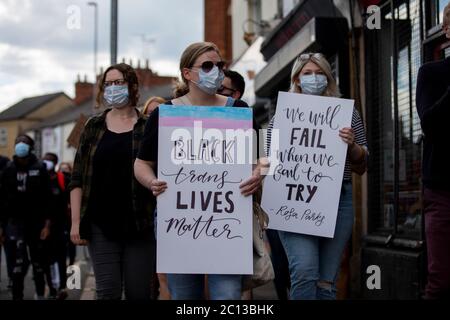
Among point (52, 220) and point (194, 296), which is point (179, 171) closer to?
point (194, 296)

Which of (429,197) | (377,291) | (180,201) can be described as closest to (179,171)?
(180,201)

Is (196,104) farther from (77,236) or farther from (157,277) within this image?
(157,277)

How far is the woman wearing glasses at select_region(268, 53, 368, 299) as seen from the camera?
5.59 m

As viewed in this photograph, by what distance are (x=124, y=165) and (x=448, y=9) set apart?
2.03m

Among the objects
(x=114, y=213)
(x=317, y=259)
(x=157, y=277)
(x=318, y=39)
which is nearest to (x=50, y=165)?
(x=318, y=39)

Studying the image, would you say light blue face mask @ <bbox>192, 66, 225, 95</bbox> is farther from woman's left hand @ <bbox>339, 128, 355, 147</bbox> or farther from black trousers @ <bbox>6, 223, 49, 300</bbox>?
black trousers @ <bbox>6, 223, 49, 300</bbox>

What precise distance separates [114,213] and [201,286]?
0.94m

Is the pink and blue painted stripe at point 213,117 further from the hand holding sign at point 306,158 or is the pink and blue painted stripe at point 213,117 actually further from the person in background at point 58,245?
the person in background at point 58,245

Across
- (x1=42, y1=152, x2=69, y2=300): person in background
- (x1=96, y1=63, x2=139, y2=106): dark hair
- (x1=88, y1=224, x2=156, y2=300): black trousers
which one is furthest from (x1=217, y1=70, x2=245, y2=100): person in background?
(x1=42, y1=152, x2=69, y2=300): person in background

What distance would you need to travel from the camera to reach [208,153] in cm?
457

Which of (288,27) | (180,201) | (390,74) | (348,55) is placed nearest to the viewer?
(180,201)

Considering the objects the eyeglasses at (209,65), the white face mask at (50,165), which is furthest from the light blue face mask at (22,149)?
the eyeglasses at (209,65)

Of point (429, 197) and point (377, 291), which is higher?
point (429, 197)

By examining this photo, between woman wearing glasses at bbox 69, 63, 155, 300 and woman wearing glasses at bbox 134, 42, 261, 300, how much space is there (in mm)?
613
